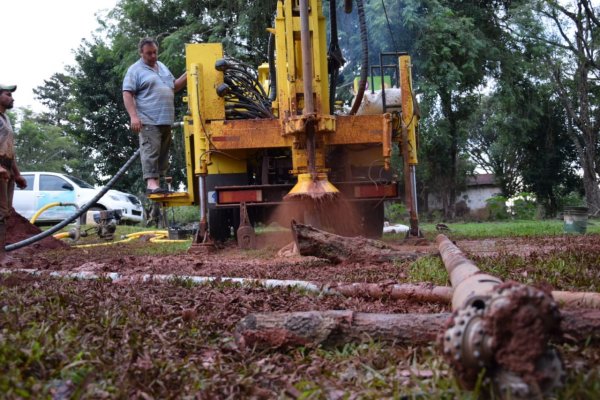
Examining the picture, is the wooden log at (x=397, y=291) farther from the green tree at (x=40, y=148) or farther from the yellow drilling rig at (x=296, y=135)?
the green tree at (x=40, y=148)

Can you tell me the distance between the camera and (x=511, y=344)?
1.45m

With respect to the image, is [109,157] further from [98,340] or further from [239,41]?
[98,340]

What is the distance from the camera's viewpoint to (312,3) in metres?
6.91

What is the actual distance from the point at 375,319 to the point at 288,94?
4.74 m

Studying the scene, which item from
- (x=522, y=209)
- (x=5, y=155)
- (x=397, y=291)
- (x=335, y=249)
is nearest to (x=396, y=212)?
(x=522, y=209)

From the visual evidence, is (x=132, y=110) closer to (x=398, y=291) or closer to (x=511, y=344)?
(x=398, y=291)

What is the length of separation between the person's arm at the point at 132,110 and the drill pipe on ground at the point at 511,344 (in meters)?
6.50

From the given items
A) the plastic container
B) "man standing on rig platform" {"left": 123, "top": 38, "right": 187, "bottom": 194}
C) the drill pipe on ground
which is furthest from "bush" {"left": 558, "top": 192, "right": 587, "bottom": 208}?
the drill pipe on ground

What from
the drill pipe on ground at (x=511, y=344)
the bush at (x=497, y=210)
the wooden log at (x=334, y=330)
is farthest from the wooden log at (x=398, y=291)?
the bush at (x=497, y=210)

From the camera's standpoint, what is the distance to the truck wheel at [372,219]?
7398 millimetres

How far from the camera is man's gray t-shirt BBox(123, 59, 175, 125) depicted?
7641 mm

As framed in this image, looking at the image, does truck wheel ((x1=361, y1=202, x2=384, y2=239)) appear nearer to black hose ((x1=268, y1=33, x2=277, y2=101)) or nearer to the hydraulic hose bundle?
the hydraulic hose bundle

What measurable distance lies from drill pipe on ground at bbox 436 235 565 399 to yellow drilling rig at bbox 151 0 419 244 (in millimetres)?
4540

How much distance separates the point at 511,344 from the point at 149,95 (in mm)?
6878
